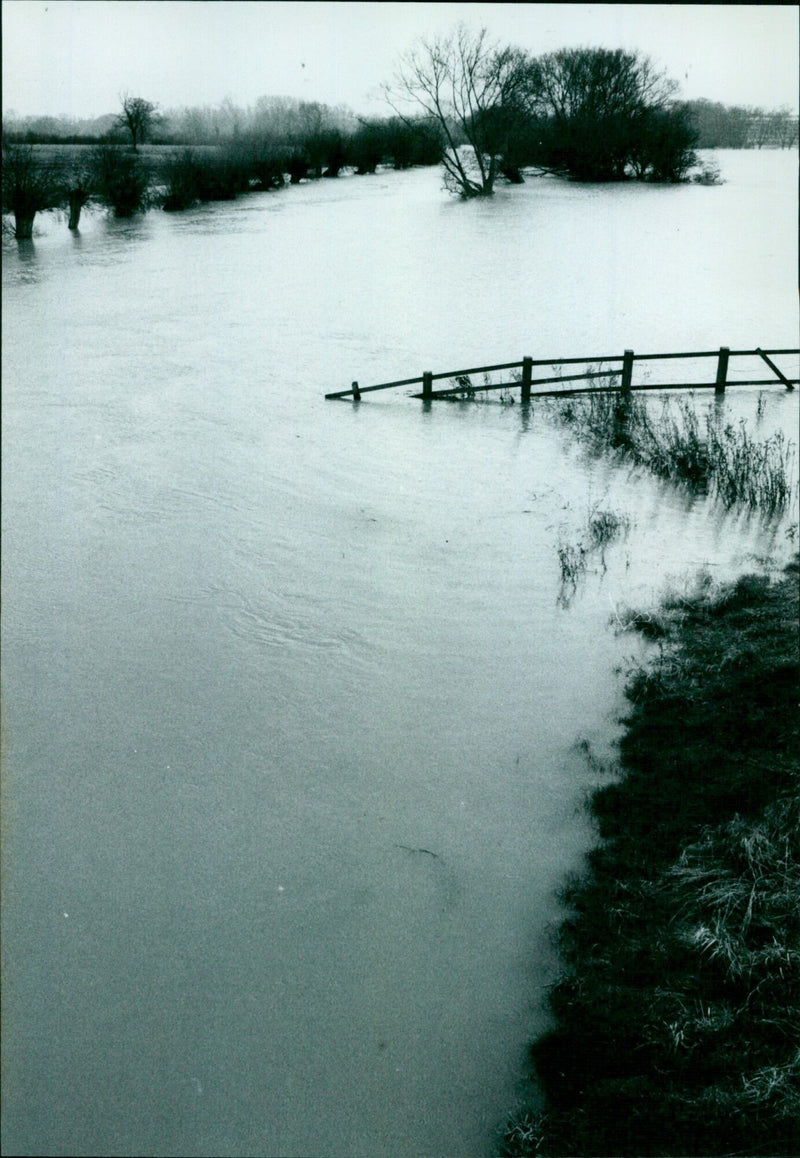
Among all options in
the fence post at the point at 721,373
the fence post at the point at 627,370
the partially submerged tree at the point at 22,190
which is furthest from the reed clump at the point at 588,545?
the partially submerged tree at the point at 22,190

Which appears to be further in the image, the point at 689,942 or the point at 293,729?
the point at 293,729

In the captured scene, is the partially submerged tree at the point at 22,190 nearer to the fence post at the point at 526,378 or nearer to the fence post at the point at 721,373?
the fence post at the point at 526,378

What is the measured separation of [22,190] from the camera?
39.6m

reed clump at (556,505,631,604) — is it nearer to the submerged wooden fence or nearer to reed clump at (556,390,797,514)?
reed clump at (556,390,797,514)

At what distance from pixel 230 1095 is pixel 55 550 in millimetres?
9982

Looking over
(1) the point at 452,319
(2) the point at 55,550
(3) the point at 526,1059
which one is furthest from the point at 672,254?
(3) the point at 526,1059

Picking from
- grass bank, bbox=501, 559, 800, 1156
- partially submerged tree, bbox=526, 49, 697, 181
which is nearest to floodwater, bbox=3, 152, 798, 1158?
grass bank, bbox=501, 559, 800, 1156

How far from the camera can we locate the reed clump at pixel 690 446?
48.6 ft

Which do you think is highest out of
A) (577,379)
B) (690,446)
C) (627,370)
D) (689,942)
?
(627,370)

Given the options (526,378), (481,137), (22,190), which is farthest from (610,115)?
(526,378)

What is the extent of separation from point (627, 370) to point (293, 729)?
42.3 ft

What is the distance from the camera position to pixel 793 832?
7.01 m

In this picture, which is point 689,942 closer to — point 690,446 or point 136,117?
point 690,446

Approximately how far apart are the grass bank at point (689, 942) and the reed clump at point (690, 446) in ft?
18.9
